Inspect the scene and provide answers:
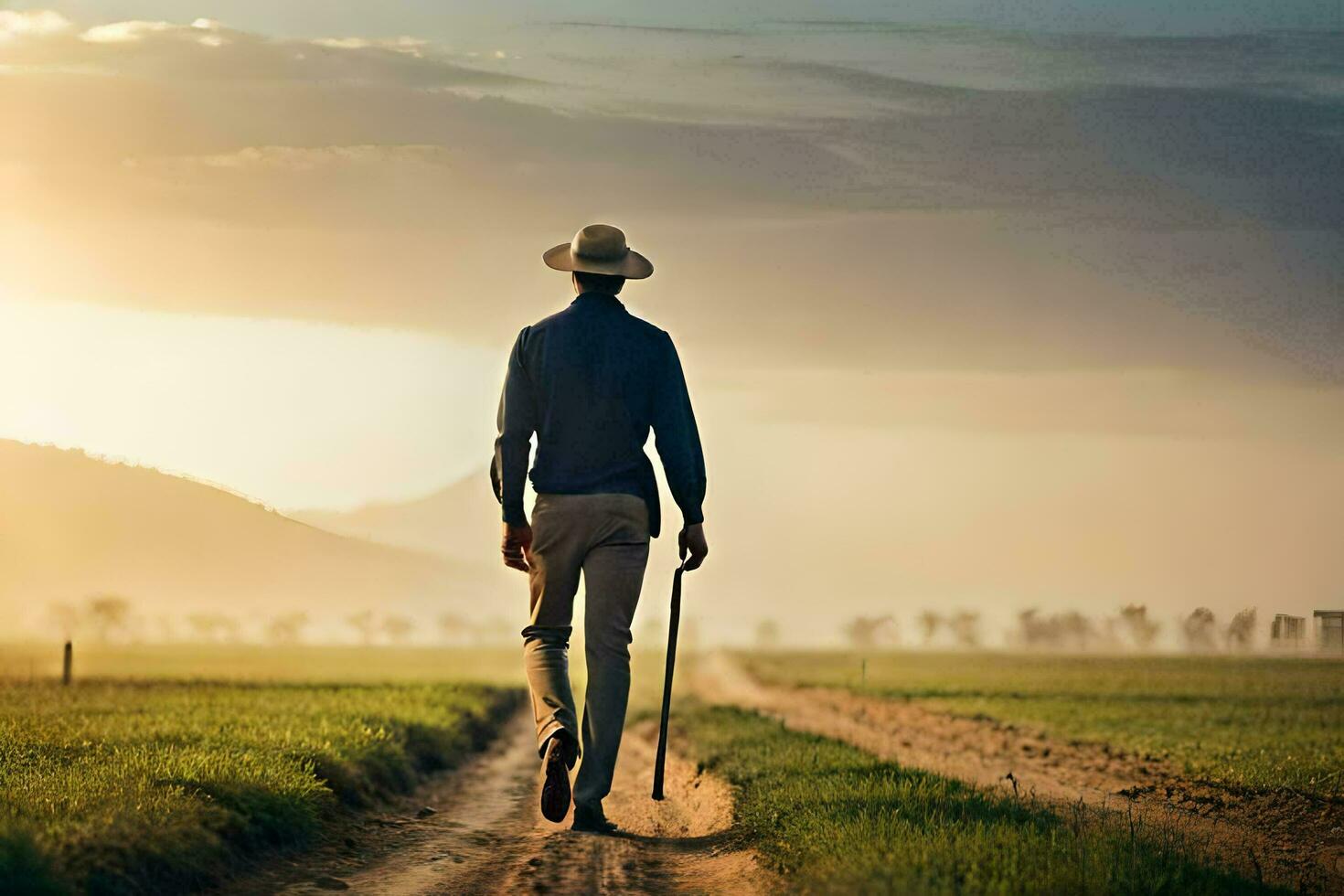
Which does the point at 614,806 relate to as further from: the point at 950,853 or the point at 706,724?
the point at 706,724

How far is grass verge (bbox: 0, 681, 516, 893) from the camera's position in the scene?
6.45 m

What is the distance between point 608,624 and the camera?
28.1 ft

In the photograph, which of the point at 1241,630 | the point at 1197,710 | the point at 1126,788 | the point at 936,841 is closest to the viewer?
the point at 936,841

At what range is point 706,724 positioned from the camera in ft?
63.8

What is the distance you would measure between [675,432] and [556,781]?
2.14 m

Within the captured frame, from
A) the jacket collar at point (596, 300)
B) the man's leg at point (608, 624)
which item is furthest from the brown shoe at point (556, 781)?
the jacket collar at point (596, 300)

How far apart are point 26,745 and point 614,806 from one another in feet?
15.0

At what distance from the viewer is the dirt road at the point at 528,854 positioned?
278 inches

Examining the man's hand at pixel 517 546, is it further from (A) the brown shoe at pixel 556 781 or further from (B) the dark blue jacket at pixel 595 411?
(A) the brown shoe at pixel 556 781

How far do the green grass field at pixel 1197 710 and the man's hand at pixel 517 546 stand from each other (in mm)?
9154

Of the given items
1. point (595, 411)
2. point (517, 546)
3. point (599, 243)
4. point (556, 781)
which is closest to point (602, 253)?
point (599, 243)

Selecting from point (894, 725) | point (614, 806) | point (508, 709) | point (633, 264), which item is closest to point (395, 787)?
point (614, 806)

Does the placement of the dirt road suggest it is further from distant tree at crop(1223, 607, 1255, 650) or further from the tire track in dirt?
distant tree at crop(1223, 607, 1255, 650)

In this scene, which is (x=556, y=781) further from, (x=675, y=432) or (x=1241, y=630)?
(x=1241, y=630)
